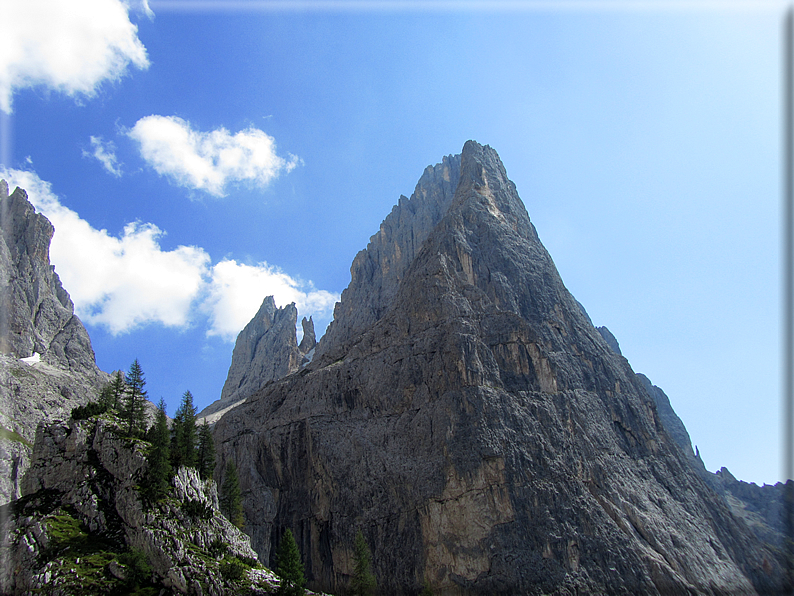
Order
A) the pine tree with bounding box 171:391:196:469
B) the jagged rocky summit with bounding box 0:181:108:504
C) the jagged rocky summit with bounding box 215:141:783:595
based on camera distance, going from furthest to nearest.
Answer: the jagged rocky summit with bounding box 0:181:108:504 < the jagged rocky summit with bounding box 215:141:783:595 < the pine tree with bounding box 171:391:196:469

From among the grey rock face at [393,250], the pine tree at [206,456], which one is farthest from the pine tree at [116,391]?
the grey rock face at [393,250]

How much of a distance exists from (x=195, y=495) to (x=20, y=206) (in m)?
169

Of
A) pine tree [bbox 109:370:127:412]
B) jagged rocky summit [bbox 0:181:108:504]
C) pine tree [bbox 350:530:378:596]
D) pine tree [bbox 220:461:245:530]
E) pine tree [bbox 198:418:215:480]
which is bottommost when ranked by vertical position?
pine tree [bbox 350:530:378:596]

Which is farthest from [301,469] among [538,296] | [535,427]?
[538,296]

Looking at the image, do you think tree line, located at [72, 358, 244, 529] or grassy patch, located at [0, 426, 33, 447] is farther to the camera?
grassy patch, located at [0, 426, 33, 447]

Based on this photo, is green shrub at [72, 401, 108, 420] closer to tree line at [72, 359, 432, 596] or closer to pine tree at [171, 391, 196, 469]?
tree line at [72, 359, 432, 596]

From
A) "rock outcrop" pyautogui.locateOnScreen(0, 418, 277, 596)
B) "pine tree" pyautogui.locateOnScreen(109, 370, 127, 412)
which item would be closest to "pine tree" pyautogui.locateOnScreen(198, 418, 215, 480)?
"rock outcrop" pyautogui.locateOnScreen(0, 418, 277, 596)

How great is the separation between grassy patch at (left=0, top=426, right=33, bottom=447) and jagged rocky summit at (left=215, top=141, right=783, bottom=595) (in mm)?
41229

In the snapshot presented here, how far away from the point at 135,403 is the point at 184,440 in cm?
921

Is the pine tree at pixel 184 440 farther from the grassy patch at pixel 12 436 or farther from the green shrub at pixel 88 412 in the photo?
the grassy patch at pixel 12 436

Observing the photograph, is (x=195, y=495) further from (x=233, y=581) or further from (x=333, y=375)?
(x=333, y=375)

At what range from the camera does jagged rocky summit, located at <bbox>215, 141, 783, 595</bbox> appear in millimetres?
88062

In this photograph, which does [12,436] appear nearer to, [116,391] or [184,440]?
[116,391]

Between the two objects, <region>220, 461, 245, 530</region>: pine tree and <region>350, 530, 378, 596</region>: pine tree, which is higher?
<region>220, 461, 245, 530</region>: pine tree
